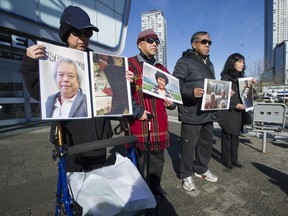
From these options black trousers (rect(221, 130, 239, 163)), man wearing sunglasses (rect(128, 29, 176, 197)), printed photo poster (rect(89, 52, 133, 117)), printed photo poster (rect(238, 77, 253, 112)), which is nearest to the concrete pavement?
black trousers (rect(221, 130, 239, 163))

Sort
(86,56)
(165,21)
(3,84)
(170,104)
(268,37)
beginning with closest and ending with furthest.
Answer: (86,56) < (170,104) < (3,84) < (165,21) < (268,37)

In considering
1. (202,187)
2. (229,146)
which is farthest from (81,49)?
(229,146)

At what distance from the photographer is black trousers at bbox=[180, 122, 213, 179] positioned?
124 inches

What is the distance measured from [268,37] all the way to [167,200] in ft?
261

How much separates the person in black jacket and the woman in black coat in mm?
2561

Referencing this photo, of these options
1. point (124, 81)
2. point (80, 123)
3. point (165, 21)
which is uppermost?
point (165, 21)

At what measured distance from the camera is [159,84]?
240cm

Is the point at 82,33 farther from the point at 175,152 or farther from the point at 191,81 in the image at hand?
the point at 175,152

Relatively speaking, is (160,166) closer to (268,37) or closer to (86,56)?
(86,56)

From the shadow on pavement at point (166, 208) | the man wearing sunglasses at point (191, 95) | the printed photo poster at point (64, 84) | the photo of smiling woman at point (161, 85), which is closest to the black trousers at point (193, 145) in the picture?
the man wearing sunglasses at point (191, 95)

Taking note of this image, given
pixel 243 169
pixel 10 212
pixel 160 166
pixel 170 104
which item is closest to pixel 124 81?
pixel 170 104

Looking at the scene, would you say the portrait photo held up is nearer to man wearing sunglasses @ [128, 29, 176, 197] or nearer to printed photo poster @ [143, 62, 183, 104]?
printed photo poster @ [143, 62, 183, 104]

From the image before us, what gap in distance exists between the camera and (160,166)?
2.78 metres

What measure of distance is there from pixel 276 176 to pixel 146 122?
261cm
